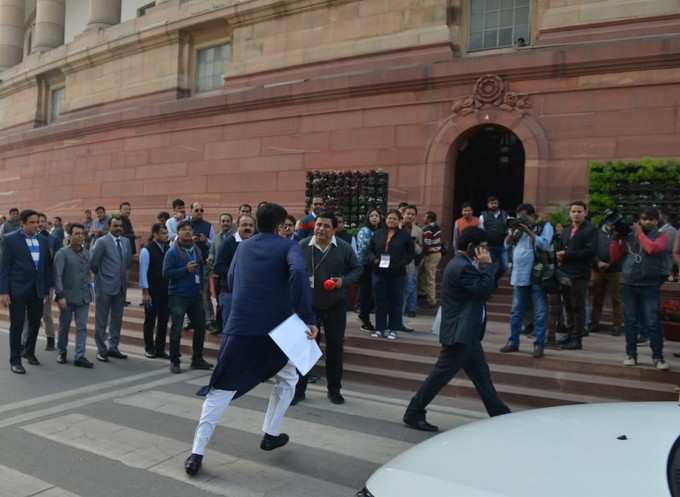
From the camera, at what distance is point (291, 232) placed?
8.27 meters

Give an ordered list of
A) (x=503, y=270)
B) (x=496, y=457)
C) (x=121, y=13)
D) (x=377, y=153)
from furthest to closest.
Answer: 1. (x=121, y=13)
2. (x=377, y=153)
3. (x=503, y=270)
4. (x=496, y=457)

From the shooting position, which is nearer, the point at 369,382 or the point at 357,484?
the point at 357,484

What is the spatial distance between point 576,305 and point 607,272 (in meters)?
1.55

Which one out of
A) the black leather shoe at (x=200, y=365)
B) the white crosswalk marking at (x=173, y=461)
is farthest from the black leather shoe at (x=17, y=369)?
the white crosswalk marking at (x=173, y=461)

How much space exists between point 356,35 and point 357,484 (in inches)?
482

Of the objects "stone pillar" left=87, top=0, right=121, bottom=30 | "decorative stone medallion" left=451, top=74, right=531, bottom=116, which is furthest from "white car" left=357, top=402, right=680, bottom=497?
"stone pillar" left=87, top=0, right=121, bottom=30

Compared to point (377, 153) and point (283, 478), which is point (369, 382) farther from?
point (377, 153)

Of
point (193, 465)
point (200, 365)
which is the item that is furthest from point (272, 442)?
point (200, 365)

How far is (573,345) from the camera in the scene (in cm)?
744

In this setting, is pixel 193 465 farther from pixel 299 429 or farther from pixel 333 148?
pixel 333 148

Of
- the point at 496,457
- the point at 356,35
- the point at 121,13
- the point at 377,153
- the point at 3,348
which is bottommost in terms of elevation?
the point at 3,348

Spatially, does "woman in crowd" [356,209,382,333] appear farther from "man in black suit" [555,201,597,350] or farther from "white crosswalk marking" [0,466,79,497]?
"white crosswalk marking" [0,466,79,497]

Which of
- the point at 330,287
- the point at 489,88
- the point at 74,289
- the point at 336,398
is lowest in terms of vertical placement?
the point at 336,398

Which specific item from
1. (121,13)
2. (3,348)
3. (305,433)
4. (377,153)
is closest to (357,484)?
(305,433)
